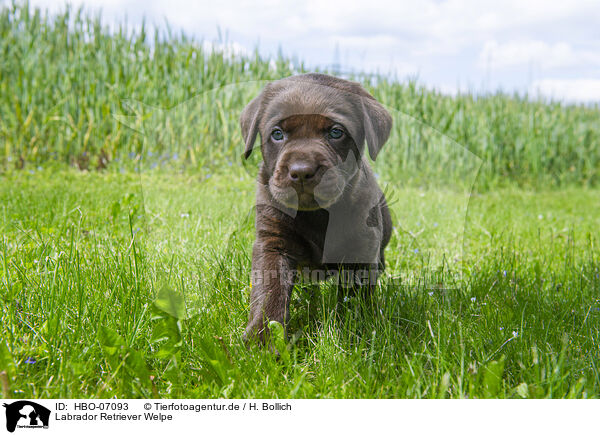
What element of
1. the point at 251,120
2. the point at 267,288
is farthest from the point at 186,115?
the point at 267,288

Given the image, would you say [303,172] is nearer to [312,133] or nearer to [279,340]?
[312,133]

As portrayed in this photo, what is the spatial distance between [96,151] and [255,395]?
5.72m

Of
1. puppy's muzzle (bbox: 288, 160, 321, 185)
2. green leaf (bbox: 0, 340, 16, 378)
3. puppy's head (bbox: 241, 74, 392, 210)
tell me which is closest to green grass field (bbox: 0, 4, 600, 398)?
green leaf (bbox: 0, 340, 16, 378)

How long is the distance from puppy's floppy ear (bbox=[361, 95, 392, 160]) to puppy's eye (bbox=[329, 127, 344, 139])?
0.15 m

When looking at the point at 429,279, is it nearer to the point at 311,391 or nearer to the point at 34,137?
the point at 311,391

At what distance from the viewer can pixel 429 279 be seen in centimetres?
266

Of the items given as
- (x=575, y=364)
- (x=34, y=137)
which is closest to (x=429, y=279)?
(x=575, y=364)

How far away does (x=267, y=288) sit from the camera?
215 centimetres

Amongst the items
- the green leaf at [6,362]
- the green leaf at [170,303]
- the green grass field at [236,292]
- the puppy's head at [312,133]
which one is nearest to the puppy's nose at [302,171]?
the puppy's head at [312,133]
